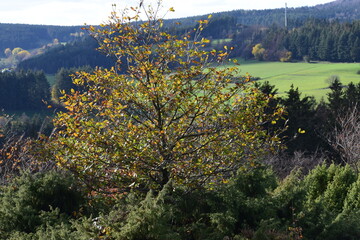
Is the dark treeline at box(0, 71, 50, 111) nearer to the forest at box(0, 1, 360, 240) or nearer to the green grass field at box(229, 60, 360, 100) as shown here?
the green grass field at box(229, 60, 360, 100)

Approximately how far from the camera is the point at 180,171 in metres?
9.50

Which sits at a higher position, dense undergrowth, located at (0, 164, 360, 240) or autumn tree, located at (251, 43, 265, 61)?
dense undergrowth, located at (0, 164, 360, 240)

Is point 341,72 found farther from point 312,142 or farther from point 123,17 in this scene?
point 123,17

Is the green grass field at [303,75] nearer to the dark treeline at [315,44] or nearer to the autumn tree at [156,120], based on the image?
the dark treeline at [315,44]

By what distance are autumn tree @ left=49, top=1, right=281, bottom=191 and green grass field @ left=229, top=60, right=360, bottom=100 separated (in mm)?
60651

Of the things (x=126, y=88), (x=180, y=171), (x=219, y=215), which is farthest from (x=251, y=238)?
(x=126, y=88)

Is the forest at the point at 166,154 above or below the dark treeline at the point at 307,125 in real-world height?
above

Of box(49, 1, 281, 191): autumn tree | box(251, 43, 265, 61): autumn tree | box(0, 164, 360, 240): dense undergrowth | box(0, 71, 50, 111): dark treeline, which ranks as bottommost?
box(0, 71, 50, 111): dark treeline

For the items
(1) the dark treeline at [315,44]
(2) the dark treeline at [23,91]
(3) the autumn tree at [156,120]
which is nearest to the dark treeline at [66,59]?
(2) the dark treeline at [23,91]

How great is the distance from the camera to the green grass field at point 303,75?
247ft

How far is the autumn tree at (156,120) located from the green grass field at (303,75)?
199ft

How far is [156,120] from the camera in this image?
31.8 feet

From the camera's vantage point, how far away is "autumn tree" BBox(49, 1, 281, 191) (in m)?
8.99

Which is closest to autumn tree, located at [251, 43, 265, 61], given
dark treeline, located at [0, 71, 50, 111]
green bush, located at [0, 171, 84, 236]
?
dark treeline, located at [0, 71, 50, 111]
